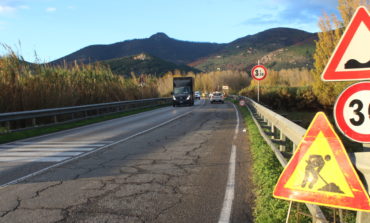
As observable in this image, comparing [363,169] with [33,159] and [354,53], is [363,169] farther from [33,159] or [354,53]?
[33,159]

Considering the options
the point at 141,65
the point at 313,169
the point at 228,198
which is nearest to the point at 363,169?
the point at 313,169

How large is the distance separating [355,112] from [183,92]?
111 ft

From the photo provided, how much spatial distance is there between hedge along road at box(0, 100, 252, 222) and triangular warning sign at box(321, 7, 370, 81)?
2.16m

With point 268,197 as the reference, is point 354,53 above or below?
above

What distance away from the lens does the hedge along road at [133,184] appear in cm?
473

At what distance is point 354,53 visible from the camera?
11.5 ft

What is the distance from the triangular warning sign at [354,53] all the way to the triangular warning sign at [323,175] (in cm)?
51

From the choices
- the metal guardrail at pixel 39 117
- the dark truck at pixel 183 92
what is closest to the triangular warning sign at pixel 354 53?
the metal guardrail at pixel 39 117

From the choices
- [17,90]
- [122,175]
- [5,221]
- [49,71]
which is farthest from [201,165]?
[49,71]

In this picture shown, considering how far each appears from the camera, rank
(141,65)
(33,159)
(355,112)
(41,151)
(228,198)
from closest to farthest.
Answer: (355,112)
(228,198)
(33,159)
(41,151)
(141,65)

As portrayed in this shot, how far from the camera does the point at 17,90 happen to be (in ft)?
52.9

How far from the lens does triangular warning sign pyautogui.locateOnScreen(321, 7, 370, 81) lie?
340 cm

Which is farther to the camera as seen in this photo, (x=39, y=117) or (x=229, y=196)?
(x=39, y=117)

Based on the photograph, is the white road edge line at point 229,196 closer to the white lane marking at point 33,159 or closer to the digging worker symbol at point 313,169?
the digging worker symbol at point 313,169
